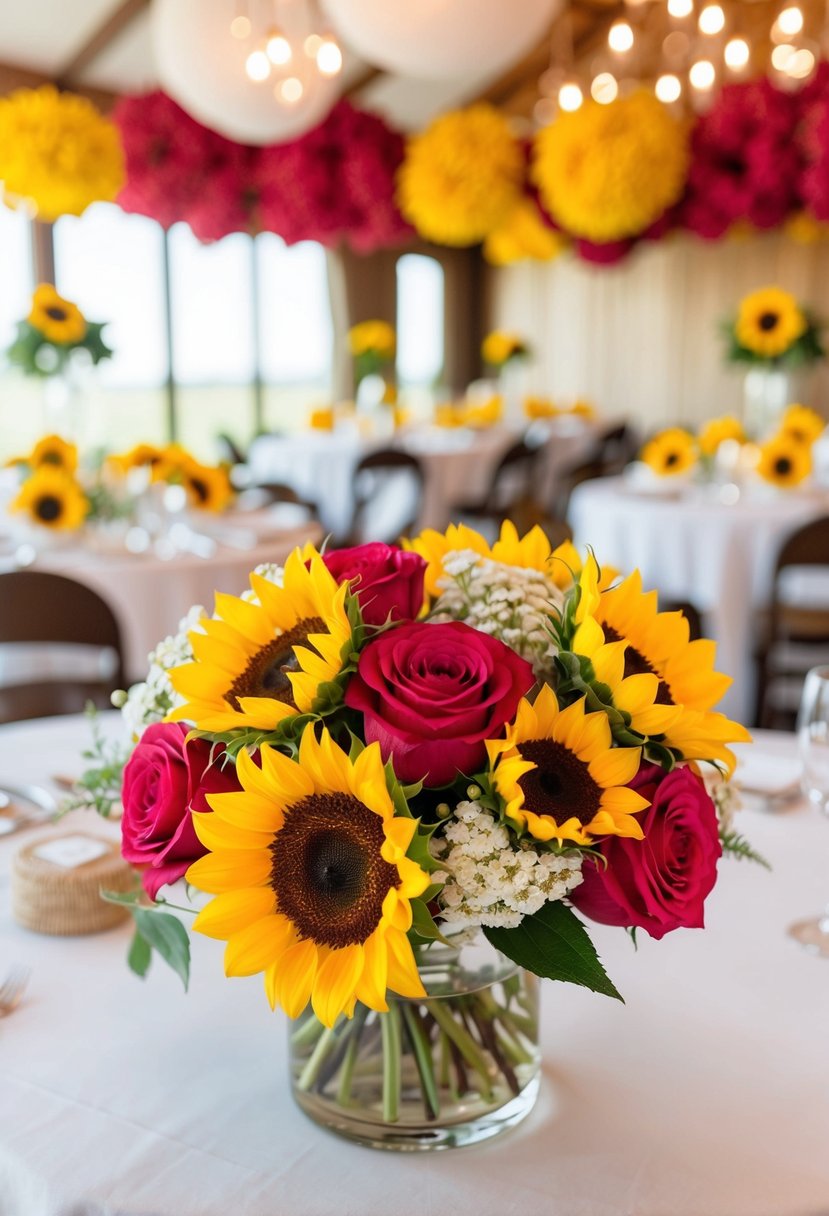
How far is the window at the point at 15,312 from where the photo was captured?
847 cm

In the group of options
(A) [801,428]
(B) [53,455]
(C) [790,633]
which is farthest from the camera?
(A) [801,428]

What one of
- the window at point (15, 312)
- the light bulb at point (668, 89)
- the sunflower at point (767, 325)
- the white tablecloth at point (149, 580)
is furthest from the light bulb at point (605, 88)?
the window at point (15, 312)

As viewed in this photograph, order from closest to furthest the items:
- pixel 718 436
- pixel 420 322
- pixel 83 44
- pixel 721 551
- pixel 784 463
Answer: pixel 721 551, pixel 784 463, pixel 718 436, pixel 83 44, pixel 420 322

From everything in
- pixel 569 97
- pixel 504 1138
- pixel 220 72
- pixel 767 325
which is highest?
pixel 569 97

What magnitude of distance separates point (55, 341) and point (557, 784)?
10.6 feet

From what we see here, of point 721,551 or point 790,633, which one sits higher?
point 721,551

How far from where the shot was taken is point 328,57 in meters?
3.23

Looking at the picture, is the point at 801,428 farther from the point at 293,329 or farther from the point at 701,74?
the point at 293,329

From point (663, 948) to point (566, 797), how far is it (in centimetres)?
48

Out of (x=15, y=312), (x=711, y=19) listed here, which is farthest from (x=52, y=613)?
(x=15, y=312)

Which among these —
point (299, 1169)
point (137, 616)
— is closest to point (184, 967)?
point (299, 1169)

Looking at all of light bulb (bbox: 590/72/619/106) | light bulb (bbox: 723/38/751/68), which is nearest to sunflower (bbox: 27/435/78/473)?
light bulb (bbox: 590/72/619/106)

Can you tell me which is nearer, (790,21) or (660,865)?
(660,865)

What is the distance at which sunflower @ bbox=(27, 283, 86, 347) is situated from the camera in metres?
3.62
